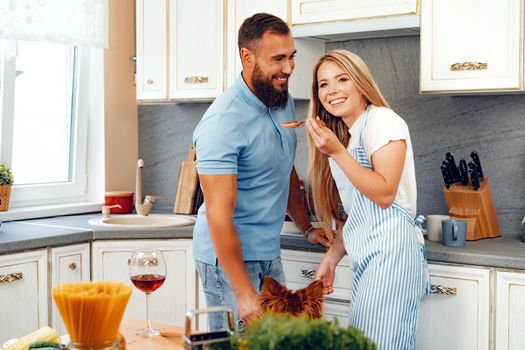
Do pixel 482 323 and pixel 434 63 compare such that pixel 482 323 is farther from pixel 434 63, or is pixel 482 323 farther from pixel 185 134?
pixel 185 134

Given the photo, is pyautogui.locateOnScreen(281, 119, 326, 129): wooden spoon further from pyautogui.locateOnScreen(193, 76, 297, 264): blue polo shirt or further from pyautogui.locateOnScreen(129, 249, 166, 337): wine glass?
pyautogui.locateOnScreen(129, 249, 166, 337): wine glass

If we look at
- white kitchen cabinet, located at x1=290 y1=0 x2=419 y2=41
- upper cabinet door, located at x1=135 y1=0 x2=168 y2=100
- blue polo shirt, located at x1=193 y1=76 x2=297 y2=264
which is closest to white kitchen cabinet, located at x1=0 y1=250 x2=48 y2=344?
blue polo shirt, located at x1=193 y1=76 x2=297 y2=264

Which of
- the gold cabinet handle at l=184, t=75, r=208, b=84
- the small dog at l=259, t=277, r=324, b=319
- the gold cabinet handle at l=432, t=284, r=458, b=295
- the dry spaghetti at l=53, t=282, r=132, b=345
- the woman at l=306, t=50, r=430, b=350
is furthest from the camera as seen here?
the gold cabinet handle at l=184, t=75, r=208, b=84

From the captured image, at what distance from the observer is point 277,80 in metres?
2.45

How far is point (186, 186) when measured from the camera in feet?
12.9

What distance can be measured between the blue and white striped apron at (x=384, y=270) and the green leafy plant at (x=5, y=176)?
6.25ft

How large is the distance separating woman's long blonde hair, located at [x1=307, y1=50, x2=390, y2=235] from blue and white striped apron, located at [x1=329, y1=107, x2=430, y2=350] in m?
0.08

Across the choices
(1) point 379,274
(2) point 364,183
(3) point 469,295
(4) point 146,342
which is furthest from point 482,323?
(4) point 146,342

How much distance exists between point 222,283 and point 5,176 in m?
1.58

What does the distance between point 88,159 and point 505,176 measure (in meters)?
2.26

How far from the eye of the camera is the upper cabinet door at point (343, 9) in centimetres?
295

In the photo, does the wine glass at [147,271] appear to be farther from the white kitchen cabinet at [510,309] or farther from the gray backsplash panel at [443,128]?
the gray backsplash panel at [443,128]

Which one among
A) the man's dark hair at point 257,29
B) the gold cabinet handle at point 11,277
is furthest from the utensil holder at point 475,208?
the gold cabinet handle at point 11,277

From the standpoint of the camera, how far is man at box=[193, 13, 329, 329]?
233 cm
